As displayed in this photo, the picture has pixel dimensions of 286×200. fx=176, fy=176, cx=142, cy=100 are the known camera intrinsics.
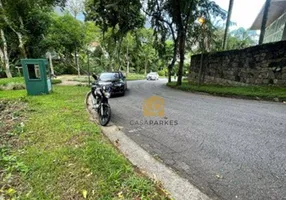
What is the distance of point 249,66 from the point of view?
10031mm

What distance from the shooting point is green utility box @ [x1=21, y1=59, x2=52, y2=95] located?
9104 millimetres

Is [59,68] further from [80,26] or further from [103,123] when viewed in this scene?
[103,123]

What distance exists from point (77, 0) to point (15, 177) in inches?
969

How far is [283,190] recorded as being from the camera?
2.24 m

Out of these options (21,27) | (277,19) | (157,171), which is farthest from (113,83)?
(277,19)

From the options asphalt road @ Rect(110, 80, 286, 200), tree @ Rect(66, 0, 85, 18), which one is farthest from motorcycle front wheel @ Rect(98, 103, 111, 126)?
tree @ Rect(66, 0, 85, 18)

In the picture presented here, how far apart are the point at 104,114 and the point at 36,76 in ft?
21.3

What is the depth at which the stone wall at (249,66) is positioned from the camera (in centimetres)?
856

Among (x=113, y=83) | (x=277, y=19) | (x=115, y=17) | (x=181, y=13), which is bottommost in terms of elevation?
(x=113, y=83)

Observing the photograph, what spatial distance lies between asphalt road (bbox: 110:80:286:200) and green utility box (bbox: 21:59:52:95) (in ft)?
19.3

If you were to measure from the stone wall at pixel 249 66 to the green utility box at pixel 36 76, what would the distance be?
11.0 metres

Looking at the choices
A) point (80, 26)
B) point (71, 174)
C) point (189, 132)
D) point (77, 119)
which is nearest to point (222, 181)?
point (189, 132)

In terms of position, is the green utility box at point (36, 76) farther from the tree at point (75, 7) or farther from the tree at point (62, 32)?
the tree at point (75, 7)

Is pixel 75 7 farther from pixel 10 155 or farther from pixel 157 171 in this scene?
pixel 157 171
